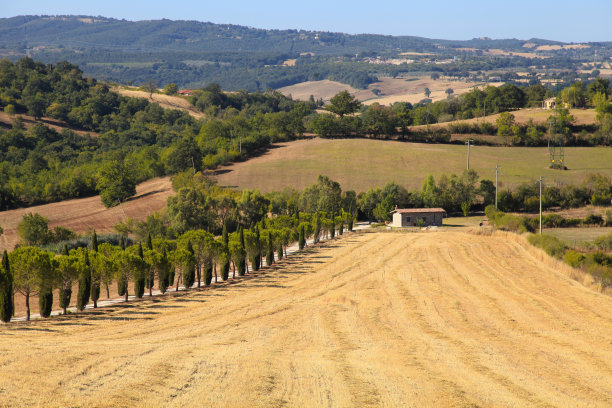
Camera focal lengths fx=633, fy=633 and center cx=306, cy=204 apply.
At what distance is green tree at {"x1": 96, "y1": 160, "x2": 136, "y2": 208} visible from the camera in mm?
141350

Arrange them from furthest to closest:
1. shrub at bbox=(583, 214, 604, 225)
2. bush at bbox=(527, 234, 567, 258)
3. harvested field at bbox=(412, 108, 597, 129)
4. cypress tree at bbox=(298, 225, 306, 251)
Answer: harvested field at bbox=(412, 108, 597, 129) → shrub at bbox=(583, 214, 604, 225) → cypress tree at bbox=(298, 225, 306, 251) → bush at bbox=(527, 234, 567, 258)

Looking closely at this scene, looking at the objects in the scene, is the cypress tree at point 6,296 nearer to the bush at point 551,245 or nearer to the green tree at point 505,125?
the bush at point 551,245

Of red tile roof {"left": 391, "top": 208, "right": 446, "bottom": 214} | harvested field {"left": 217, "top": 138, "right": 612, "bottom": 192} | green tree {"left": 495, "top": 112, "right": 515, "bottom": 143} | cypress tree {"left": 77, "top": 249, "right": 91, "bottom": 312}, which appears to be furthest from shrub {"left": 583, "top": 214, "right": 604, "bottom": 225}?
cypress tree {"left": 77, "top": 249, "right": 91, "bottom": 312}

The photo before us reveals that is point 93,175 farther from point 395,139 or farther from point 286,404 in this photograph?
point 286,404

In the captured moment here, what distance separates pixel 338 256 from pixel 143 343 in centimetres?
4984

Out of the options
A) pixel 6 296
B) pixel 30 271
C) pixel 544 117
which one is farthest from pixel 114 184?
pixel 544 117

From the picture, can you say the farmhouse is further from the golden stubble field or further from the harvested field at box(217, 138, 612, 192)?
the golden stubble field

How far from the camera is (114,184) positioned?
472ft

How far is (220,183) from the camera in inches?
5797

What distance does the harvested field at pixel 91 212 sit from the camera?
123m

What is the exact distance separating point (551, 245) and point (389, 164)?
79495 mm

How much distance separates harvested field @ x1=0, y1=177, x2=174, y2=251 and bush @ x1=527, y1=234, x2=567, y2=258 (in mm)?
77057

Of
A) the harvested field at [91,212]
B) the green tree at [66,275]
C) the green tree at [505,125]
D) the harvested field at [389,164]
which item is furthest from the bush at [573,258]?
the green tree at [505,125]

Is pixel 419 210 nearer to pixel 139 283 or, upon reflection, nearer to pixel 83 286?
pixel 139 283
